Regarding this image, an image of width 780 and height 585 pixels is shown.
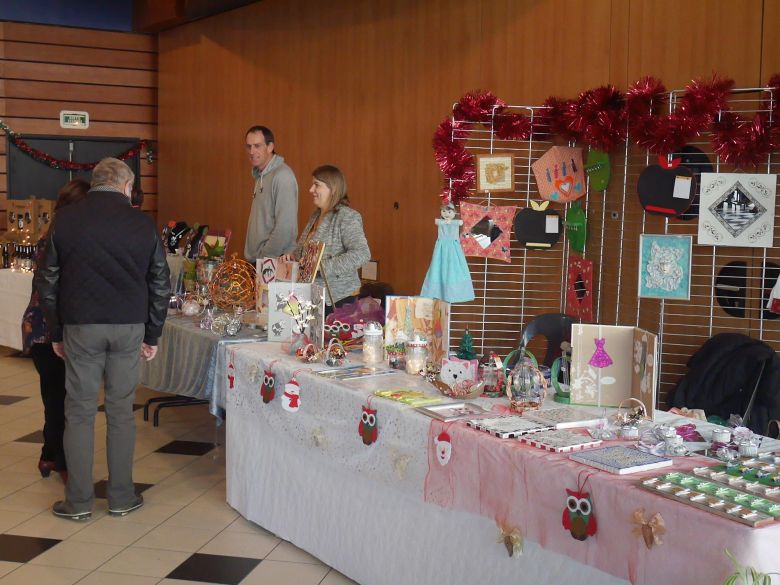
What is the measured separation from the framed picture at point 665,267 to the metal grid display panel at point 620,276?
9 centimetres

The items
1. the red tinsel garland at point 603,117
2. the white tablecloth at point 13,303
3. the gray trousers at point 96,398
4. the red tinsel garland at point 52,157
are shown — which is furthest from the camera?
the red tinsel garland at point 52,157

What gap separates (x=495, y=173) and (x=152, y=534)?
263 cm

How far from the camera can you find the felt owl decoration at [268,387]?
373 centimetres

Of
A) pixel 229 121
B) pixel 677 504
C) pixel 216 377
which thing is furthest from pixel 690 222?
pixel 229 121

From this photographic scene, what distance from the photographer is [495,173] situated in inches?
205

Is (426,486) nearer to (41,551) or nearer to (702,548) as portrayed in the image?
(702,548)

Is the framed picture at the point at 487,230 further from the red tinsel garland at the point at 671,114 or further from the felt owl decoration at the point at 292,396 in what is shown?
the felt owl decoration at the point at 292,396

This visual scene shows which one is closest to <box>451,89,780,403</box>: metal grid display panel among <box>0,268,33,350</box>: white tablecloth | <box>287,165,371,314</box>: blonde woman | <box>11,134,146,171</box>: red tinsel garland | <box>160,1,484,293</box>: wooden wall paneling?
<box>160,1,484,293</box>: wooden wall paneling

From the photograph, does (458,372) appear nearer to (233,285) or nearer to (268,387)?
(268,387)

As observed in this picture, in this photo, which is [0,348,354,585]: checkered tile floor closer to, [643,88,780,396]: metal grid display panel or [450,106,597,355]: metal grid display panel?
[450,106,597,355]: metal grid display panel

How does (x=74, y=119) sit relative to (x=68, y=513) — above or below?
above

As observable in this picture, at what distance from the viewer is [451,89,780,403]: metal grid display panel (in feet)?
14.7

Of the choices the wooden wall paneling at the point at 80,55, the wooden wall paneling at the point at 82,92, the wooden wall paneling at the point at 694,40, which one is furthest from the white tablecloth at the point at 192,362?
the wooden wall paneling at the point at 80,55

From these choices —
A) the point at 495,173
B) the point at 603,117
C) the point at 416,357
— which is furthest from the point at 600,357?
the point at 495,173
